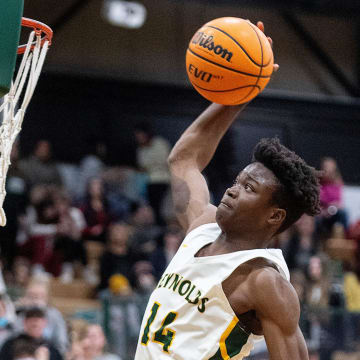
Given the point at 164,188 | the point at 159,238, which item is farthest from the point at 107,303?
the point at 164,188

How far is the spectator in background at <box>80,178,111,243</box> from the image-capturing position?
30.2 feet

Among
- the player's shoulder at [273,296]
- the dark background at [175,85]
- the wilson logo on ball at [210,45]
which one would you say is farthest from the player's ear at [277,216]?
the dark background at [175,85]

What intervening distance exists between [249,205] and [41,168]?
661 cm

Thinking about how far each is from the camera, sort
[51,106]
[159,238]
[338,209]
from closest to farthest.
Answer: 1. [159,238]
2. [338,209]
3. [51,106]

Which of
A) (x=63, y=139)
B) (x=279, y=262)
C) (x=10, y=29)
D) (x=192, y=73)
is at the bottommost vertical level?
(x=63, y=139)

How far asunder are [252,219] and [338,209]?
7121 mm

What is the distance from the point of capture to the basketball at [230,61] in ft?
12.6

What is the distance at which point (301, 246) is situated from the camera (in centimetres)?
906

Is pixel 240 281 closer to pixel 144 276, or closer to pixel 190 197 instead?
pixel 190 197

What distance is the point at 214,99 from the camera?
396 centimetres

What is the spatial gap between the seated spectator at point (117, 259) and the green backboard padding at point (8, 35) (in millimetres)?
5024

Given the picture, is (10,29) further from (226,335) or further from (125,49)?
(125,49)

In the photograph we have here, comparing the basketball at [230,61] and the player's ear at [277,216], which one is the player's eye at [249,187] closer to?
the player's ear at [277,216]

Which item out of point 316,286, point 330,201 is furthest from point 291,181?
point 330,201
